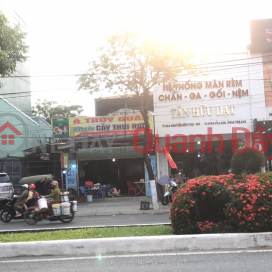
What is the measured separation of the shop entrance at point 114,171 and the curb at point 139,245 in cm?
1763

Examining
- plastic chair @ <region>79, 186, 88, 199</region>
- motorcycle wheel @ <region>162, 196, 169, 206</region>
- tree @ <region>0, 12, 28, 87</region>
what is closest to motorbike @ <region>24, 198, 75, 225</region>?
motorcycle wheel @ <region>162, 196, 169, 206</region>

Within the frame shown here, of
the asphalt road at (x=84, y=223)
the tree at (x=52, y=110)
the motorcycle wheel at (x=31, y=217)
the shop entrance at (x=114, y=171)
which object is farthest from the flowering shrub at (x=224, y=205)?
the tree at (x=52, y=110)

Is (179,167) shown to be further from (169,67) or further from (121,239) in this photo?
(121,239)

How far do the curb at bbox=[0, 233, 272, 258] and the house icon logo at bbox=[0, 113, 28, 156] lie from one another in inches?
850

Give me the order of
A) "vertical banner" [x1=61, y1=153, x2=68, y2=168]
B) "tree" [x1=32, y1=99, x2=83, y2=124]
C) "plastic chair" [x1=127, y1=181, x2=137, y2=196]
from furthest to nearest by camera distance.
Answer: "tree" [x1=32, y1=99, x2=83, y2=124] → "plastic chair" [x1=127, y1=181, x2=137, y2=196] → "vertical banner" [x1=61, y1=153, x2=68, y2=168]

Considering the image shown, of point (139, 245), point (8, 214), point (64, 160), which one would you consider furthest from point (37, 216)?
point (64, 160)

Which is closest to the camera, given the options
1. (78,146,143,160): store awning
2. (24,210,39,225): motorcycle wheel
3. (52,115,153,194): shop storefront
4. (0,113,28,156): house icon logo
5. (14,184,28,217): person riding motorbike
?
(24,210,39,225): motorcycle wheel

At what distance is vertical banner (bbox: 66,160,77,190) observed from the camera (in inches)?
861

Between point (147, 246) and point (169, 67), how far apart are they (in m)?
11.3

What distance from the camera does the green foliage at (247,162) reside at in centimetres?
708

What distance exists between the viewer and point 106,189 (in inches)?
902

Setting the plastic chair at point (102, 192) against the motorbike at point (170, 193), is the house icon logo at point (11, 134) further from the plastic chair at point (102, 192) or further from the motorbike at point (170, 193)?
the motorbike at point (170, 193)

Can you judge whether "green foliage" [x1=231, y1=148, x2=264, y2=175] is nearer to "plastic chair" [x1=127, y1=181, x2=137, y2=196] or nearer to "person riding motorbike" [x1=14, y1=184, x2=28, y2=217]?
"person riding motorbike" [x1=14, y1=184, x2=28, y2=217]

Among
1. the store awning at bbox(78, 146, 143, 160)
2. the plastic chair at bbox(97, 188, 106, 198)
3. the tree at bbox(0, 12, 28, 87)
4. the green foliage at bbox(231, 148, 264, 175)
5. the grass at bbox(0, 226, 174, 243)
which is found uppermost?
the tree at bbox(0, 12, 28, 87)
